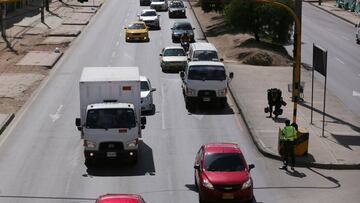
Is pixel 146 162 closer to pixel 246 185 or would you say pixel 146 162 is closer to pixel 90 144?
pixel 90 144

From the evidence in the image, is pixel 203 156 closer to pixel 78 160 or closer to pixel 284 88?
pixel 78 160

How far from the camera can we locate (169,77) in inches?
1864

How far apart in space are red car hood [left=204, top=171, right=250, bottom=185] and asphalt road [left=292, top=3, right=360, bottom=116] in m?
16.4

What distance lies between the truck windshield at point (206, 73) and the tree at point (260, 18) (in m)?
21.3

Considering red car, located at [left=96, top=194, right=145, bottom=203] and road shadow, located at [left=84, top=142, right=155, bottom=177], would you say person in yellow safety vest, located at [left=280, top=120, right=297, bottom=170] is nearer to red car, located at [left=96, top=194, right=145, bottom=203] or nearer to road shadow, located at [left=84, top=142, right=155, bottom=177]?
road shadow, located at [left=84, top=142, right=155, bottom=177]

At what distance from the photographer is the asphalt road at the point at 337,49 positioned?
44.4 metres

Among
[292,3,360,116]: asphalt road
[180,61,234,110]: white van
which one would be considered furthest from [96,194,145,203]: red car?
[292,3,360,116]: asphalt road

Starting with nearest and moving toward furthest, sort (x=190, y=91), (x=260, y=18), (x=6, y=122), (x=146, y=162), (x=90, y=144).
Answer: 1. (x=90, y=144)
2. (x=146, y=162)
3. (x=6, y=122)
4. (x=190, y=91)
5. (x=260, y=18)

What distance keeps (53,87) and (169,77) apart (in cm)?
728

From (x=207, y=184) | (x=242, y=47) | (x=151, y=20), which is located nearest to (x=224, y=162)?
(x=207, y=184)

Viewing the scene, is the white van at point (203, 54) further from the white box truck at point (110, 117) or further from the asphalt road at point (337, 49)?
the white box truck at point (110, 117)

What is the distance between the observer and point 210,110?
38125 millimetres

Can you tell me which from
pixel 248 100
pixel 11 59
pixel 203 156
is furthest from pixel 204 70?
pixel 11 59

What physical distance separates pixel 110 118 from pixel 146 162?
7.92 feet
